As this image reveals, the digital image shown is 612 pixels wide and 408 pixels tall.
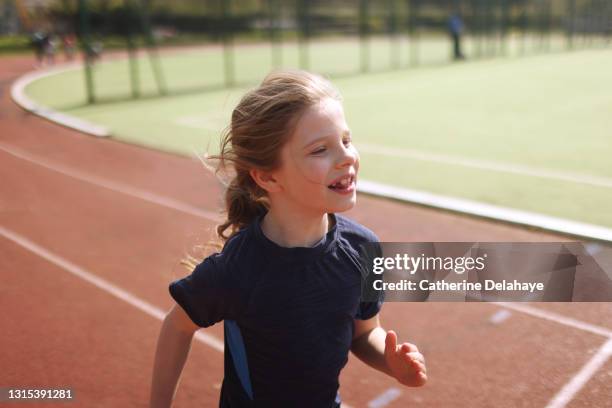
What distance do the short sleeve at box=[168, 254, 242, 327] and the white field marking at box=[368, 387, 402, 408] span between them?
1585 mm

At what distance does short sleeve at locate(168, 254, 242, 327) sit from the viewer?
185 cm

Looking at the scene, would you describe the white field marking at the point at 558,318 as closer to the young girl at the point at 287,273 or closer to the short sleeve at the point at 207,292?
the young girl at the point at 287,273

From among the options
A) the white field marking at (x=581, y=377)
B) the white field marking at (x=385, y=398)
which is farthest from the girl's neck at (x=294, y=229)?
the white field marking at (x=581, y=377)

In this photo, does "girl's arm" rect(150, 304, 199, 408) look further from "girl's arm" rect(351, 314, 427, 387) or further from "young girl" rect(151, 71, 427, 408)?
"girl's arm" rect(351, 314, 427, 387)

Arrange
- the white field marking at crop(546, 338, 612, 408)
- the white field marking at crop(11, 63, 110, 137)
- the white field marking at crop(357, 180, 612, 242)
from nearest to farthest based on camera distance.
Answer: the white field marking at crop(546, 338, 612, 408), the white field marking at crop(357, 180, 612, 242), the white field marking at crop(11, 63, 110, 137)

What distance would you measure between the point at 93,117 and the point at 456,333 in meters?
10.4

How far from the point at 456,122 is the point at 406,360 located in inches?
401

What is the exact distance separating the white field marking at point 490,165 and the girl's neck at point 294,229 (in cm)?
596

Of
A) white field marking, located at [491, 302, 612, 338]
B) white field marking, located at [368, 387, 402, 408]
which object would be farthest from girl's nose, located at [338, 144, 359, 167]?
white field marking, located at [491, 302, 612, 338]

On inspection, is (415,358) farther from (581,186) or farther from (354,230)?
(581,186)

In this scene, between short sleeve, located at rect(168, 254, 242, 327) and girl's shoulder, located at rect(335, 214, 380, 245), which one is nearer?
short sleeve, located at rect(168, 254, 242, 327)

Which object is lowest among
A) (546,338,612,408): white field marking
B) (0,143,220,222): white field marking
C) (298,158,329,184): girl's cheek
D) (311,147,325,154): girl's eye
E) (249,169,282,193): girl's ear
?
(546,338,612,408): white field marking

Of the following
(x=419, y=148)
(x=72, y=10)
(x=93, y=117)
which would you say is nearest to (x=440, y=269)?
(x=419, y=148)

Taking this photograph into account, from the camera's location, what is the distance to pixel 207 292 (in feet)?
6.06
